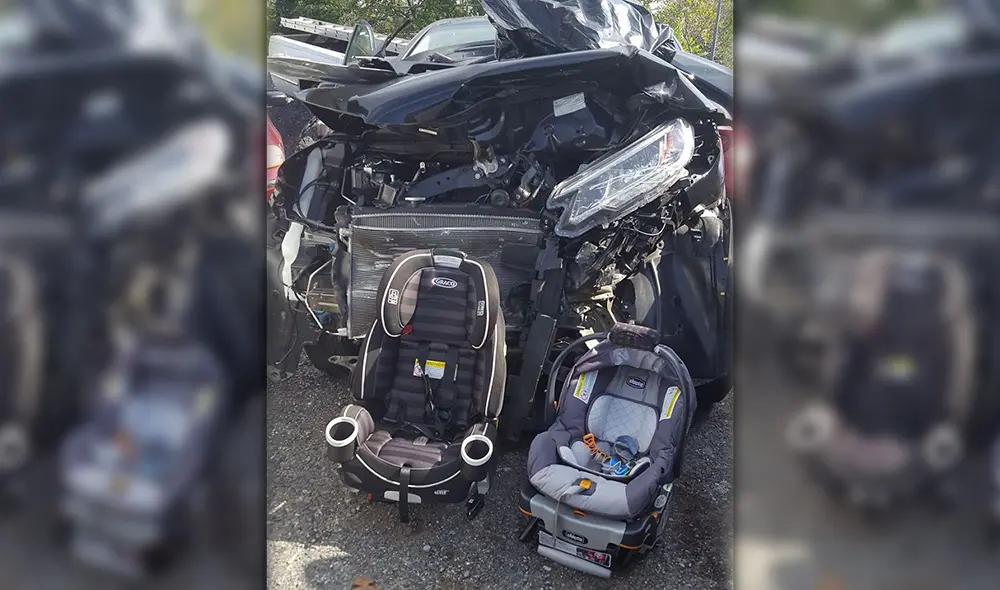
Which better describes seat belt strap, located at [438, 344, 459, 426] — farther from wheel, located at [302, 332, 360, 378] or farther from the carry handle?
wheel, located at [302, 332, 360, 378]

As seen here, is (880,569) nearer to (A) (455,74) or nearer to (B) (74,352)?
(B) (74,352)

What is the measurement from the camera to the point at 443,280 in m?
3.38

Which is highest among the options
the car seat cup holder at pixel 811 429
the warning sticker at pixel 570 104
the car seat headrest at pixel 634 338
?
the warning sticker at pixel 570 104

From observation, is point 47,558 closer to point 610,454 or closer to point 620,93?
point 610,454

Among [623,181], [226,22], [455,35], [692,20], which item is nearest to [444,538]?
[623,181]

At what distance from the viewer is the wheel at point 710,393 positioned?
3664 mm

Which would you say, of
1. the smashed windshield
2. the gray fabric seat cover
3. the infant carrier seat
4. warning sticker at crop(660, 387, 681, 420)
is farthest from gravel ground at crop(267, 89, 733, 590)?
the smashed windshield

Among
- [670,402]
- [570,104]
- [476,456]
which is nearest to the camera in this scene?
[476,456]

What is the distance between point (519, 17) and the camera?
4074 mm

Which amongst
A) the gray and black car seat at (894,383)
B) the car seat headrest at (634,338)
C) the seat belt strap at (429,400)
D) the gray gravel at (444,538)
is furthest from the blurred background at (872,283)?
the seat belt strap at (429,400)

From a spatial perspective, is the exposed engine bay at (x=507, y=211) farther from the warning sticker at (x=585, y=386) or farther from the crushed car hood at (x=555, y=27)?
the warning sticker at (x=585, y=386)

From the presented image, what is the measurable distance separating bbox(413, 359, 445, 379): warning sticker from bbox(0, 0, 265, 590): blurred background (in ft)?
6.76

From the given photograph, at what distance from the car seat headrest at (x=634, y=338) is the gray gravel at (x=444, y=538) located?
2.40ft

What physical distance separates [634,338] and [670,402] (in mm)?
360
